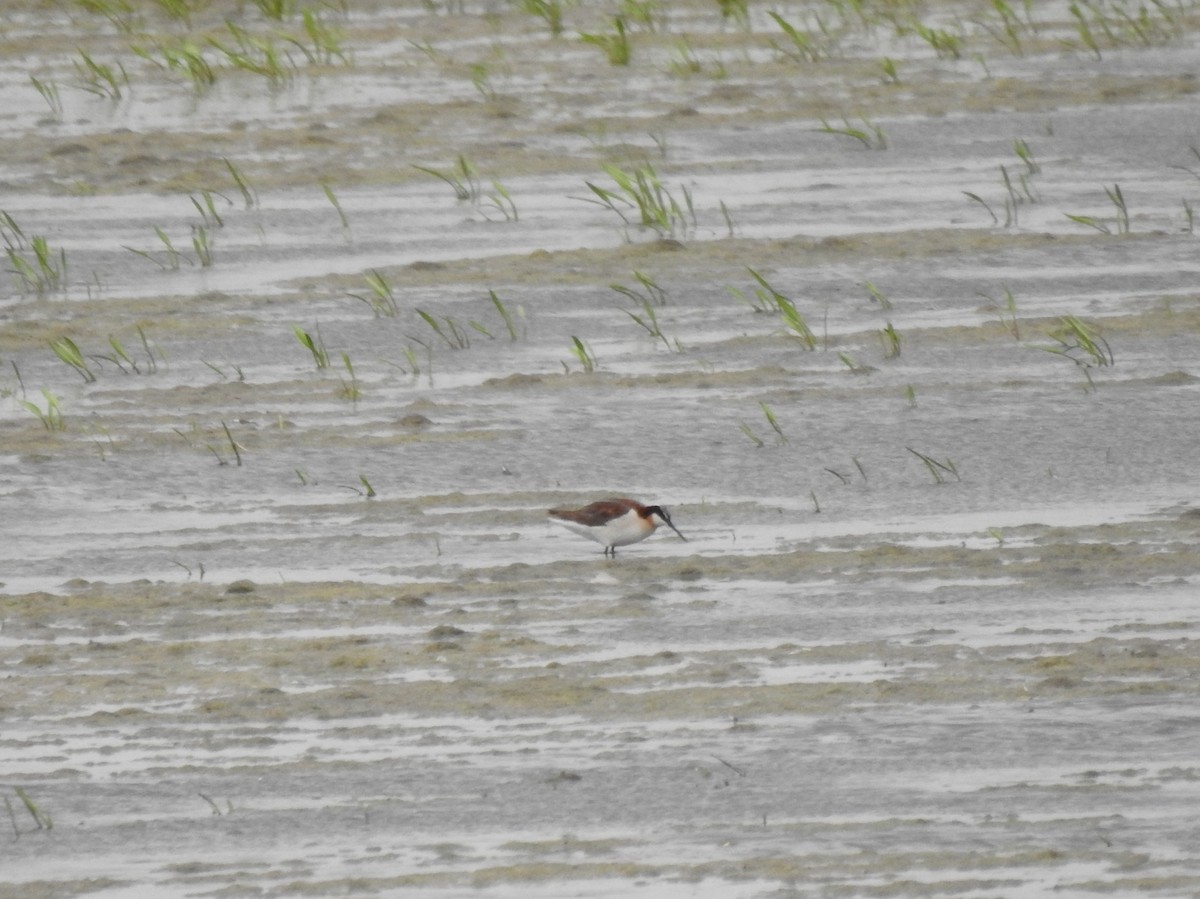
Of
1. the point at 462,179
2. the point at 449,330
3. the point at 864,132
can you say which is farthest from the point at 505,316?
the point at 864,132

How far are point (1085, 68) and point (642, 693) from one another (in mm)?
6654

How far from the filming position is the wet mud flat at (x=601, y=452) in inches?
181

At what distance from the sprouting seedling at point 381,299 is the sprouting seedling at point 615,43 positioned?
312 cm

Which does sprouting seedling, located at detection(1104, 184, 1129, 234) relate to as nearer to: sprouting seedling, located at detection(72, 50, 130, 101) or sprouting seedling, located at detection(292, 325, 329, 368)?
sprouting seedling, located at detection(292, 325, 329, 368)

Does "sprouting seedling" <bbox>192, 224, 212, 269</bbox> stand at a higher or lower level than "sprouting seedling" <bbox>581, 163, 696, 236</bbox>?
lower

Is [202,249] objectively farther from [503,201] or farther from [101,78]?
[101,78]

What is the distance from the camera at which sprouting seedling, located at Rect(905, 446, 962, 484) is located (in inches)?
263

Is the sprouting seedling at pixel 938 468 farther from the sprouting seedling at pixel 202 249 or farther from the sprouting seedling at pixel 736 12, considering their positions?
the sprouting seedling at pixel 736 12

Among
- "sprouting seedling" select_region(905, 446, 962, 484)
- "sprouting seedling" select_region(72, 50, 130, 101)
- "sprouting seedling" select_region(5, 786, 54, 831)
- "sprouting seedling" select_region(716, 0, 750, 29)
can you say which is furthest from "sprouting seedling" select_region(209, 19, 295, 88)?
"sprouting seedling" select_region(5, 786, 54, 831)

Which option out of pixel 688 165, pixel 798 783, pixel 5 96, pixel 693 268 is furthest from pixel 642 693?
pixel 5 96

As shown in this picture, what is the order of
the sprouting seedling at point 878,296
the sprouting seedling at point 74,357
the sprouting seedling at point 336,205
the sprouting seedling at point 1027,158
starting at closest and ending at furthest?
the sprouting seedling at point 74,357 < the sprouting seedling at point 878,296 < the sprouting seedling at point 336,205 < the sprouting seedling at point 1027,158

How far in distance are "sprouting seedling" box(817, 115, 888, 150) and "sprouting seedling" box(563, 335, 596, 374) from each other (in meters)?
2.28

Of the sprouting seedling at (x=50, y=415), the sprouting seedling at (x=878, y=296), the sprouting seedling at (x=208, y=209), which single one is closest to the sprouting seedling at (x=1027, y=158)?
the sprouting seedling at (x=878, y=296)

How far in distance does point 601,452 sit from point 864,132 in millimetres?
3607
